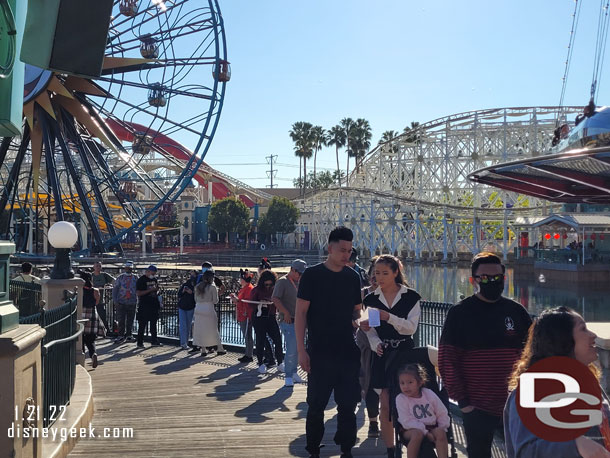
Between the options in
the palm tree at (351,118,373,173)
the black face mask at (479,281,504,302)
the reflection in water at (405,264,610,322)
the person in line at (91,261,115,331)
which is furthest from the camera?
the palm tree at (351,118,373,173)

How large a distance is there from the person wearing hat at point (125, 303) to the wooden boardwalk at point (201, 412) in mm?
2196

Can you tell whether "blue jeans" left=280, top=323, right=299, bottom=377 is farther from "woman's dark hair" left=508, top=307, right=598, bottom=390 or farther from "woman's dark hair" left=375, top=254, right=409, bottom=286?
"woman's dark hair" left=508, top=307, right=598, bottom=390

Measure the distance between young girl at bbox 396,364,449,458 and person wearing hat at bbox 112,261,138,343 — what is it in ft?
29.7

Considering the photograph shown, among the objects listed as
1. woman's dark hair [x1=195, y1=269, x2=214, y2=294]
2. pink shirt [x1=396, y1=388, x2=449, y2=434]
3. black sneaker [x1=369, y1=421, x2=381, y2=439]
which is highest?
woman's dark hair [x1=195, y1=269, x2=214, y2=294]

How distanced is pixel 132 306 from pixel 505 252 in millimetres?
40888

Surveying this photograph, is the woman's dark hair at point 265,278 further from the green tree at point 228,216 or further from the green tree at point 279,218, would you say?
the green tree at point 279,218

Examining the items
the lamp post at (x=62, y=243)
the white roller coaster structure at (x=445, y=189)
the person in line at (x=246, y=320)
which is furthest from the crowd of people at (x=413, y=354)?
the white roller coaster structure at (x=445, y=189)

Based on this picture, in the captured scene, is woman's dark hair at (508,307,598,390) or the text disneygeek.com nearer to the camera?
woman's dark hair at (508,307,598,390)

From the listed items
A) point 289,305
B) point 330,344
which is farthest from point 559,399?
point 289,305

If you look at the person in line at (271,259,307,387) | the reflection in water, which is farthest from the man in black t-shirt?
the reflection in water

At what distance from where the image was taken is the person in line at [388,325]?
17.9 ft

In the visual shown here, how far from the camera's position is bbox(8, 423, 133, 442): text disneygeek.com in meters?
4.23

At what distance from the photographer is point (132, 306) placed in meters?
13.1

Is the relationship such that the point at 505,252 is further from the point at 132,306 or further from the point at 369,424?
the point at 369,424
